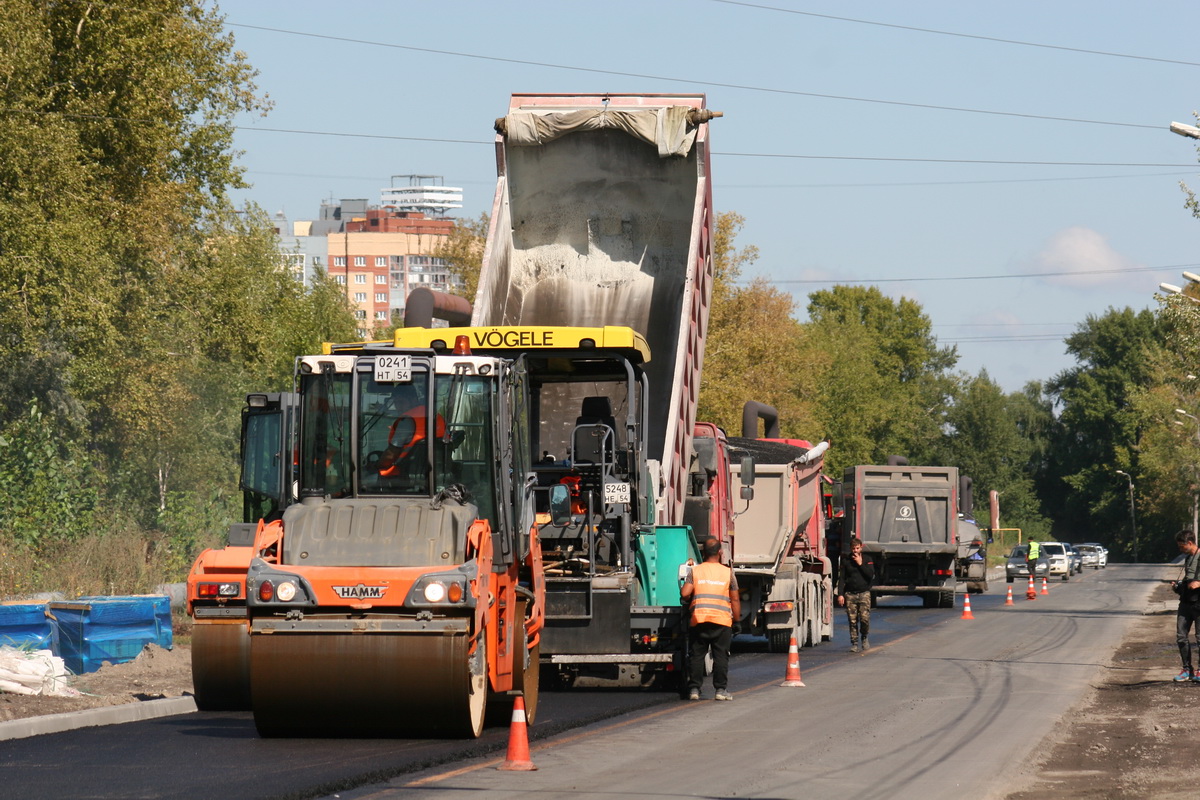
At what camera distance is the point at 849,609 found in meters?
21.9

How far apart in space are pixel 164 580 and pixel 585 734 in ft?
48.2

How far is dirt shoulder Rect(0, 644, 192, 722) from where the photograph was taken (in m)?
12.5

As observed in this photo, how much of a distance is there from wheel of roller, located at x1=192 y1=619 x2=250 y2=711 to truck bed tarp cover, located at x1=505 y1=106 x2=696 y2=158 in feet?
26.5

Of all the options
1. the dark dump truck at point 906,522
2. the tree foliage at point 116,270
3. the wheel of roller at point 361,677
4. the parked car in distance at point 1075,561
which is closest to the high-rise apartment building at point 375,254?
the parked car in distance at point 1075,561

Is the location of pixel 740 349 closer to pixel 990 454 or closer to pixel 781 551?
pixel 781 551

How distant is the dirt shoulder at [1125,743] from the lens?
9.46 m

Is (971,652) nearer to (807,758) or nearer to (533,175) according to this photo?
(533,175)

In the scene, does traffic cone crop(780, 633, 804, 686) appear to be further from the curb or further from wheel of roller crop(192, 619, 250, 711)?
the curb

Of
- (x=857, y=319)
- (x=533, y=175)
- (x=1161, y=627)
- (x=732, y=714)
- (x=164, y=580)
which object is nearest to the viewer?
(x=732, y=714)

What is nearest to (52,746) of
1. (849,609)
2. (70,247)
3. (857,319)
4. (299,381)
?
(299,381)

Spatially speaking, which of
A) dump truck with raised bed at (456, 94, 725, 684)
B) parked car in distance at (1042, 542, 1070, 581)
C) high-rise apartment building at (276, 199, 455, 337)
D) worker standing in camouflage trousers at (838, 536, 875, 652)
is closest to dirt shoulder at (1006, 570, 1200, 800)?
worker standing in camouflage trousers at (838, 536, 875, 652)

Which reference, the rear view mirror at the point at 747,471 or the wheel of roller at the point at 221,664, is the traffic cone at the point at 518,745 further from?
the rear view mirror at the point at 747,471

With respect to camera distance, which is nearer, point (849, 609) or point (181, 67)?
point (849, 609)

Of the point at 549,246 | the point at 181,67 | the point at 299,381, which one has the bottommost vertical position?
the point at 299,381
